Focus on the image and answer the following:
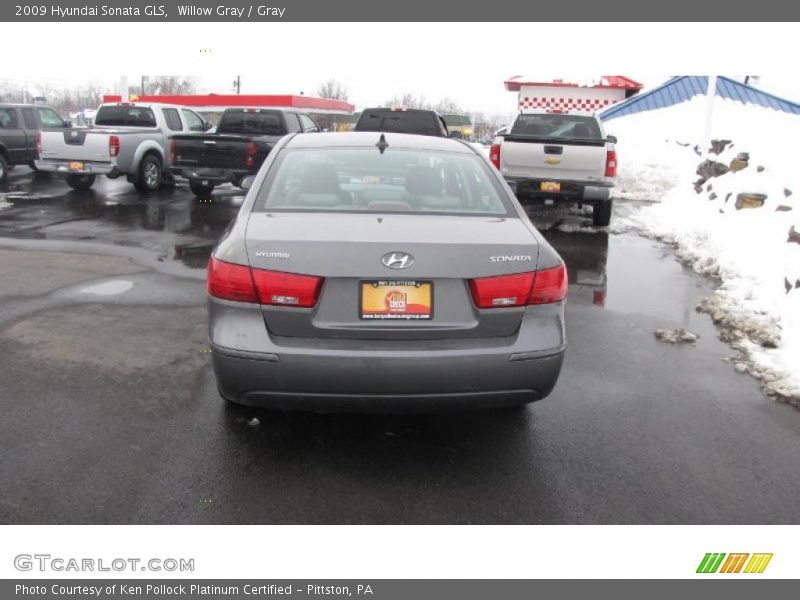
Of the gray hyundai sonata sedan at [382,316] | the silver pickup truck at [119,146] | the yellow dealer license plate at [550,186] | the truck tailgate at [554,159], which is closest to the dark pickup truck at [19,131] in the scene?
the silver pickup truck at [119,146]

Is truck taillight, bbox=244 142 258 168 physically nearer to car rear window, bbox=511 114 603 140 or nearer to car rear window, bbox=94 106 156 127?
car rear window, bbox=94 106 156 127

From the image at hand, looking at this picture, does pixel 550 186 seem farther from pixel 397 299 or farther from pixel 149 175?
pixel 149 175

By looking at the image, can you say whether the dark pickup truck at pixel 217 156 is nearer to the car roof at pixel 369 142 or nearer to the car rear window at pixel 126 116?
the car rear window at pixel 126 116

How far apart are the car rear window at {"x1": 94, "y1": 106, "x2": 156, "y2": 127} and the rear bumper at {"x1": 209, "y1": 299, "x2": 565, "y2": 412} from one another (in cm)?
1305

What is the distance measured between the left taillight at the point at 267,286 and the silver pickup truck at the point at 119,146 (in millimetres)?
11386

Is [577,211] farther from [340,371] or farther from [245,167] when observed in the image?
[340,371]

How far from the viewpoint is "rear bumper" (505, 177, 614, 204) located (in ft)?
35.3

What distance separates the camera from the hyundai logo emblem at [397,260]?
324cm

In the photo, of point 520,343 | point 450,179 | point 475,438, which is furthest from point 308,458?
point 450,179

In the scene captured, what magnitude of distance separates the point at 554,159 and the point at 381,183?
7.30 m

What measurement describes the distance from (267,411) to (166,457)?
71 cm

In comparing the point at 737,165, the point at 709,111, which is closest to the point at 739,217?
the point at 737,165

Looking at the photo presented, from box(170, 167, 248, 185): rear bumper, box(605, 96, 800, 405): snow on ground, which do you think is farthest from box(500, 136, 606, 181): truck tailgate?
box(170, 167, 248, 185): rear bumper

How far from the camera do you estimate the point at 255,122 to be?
1466 cm
